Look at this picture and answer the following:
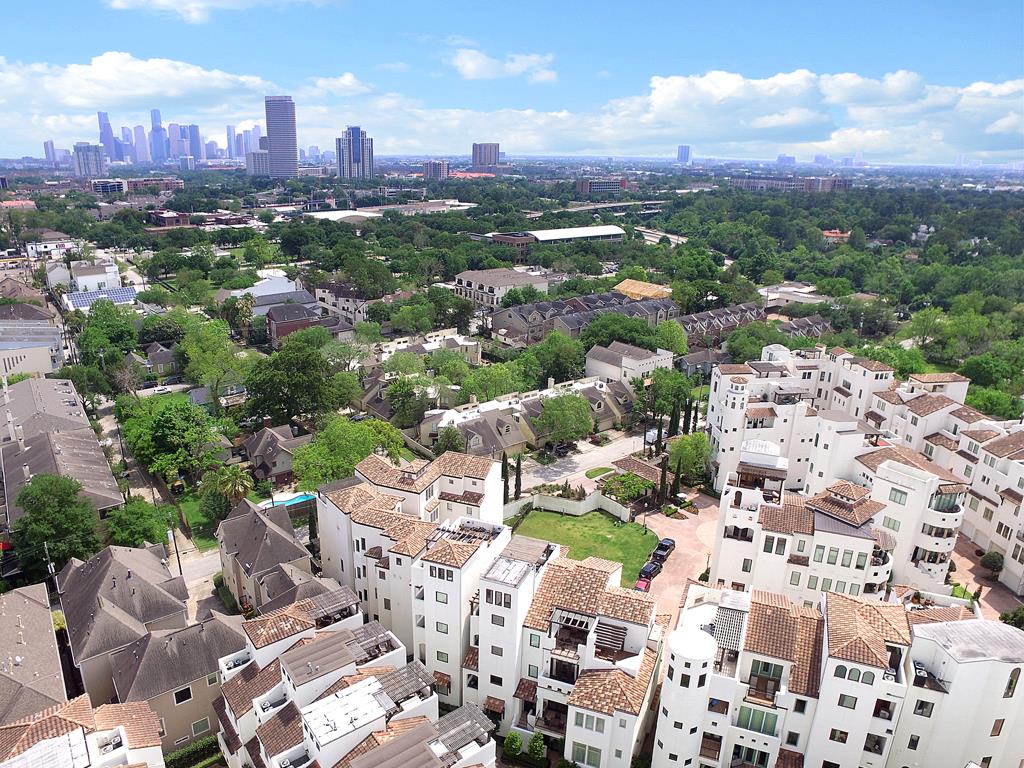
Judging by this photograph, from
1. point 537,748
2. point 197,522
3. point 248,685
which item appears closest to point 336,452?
point 197,522

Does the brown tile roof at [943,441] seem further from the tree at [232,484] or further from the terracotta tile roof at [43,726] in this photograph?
the terracotta tile roof at [43,726]

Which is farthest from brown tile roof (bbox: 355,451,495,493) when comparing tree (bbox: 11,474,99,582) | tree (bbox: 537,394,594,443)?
tree (bbox: 537,394,594,443)

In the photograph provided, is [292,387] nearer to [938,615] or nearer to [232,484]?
[232,484]

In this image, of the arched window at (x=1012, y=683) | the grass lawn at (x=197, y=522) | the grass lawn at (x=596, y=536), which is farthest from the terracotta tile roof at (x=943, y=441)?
the grass lawn at (x=197, y=522)

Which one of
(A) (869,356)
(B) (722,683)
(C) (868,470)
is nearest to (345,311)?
(A) (869,356)

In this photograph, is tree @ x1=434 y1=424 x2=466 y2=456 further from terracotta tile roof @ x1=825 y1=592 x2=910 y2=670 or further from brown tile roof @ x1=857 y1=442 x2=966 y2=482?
terracotta tile roof @ x1=825 y1=592 x2=910 y2=670

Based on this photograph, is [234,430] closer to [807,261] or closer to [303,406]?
[303,406]
